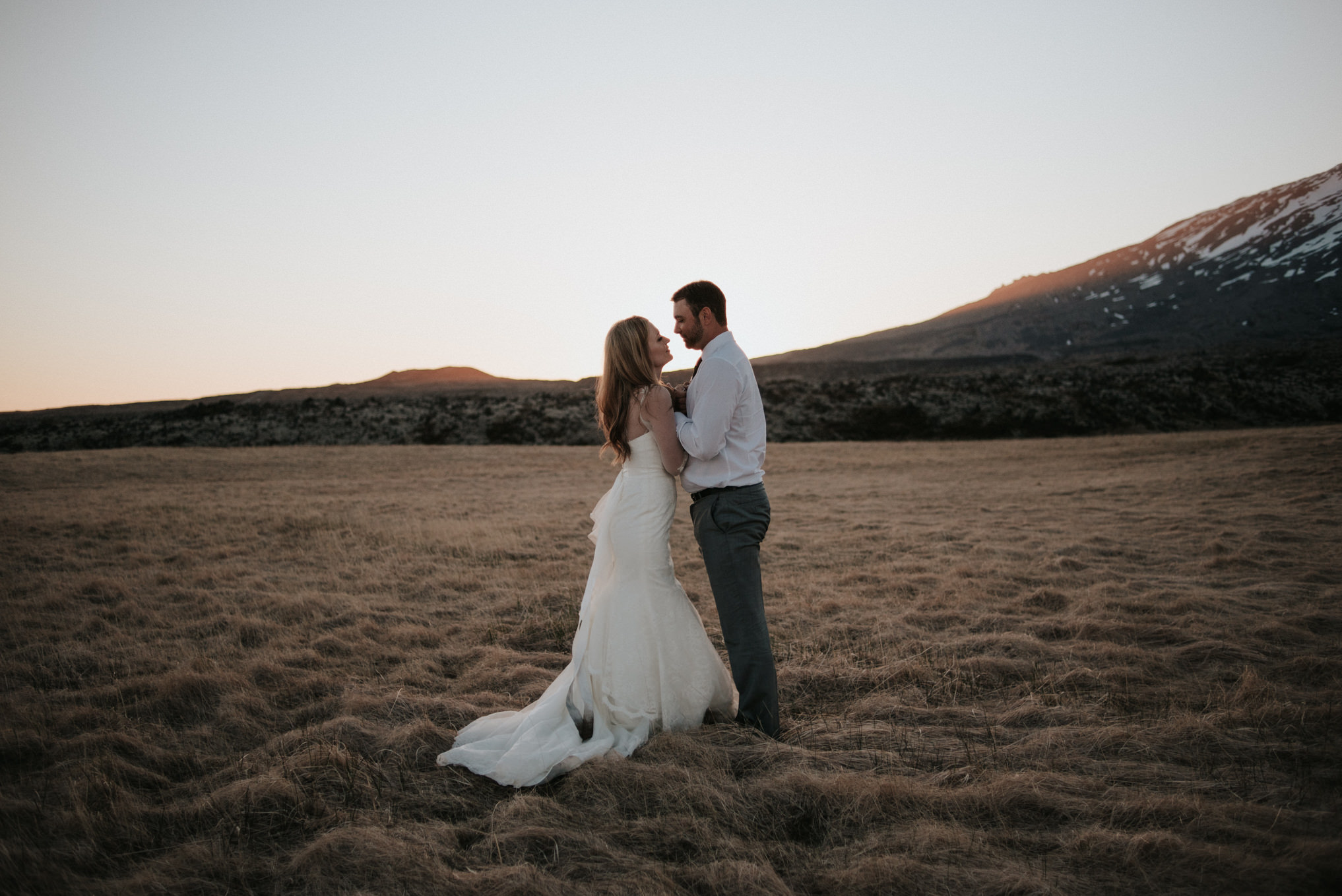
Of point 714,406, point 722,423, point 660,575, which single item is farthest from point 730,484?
point 660,575

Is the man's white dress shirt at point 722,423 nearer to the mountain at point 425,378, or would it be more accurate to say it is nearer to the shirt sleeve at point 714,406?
the shirt sleeve at point 714,406

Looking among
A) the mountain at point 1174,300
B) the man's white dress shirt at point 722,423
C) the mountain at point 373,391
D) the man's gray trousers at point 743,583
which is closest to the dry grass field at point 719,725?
the man's gray trousers at point 743,583

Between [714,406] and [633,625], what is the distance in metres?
1.53

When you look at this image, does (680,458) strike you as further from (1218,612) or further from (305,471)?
(305,471)

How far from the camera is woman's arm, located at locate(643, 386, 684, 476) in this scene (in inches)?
164

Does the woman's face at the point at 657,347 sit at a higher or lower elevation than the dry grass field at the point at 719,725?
higher

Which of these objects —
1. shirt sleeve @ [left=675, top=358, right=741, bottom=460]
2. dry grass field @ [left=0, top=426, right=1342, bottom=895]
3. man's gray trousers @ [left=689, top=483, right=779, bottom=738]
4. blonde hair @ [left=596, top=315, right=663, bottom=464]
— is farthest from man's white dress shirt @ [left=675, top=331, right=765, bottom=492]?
dry grass field @ [left=0, top=426, right=1342, bottom=895]

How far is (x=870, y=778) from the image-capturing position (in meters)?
3.65

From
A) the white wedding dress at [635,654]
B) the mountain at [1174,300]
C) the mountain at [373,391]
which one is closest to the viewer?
the white wedding dress at [635,654]

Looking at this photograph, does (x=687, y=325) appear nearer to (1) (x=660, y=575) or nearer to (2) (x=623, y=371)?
(2) (x=623, y=371)

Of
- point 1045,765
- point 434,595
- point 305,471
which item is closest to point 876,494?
point 434,595

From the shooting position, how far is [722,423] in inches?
157

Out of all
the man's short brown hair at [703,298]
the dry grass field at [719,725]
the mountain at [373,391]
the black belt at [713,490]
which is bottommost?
the dry grass field at [719,725]

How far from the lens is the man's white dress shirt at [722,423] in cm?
399
